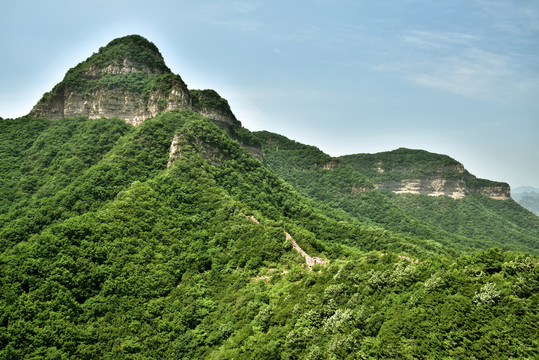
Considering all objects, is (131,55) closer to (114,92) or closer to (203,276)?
(114,92)

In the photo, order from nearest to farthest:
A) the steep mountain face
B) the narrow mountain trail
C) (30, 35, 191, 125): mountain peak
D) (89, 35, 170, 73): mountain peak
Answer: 1. the narrow mountain trail
2. (30, 35, 191, 125): mountain peak
3. (89, 35, 170, 73): mountain peak
4. the steep mountain face

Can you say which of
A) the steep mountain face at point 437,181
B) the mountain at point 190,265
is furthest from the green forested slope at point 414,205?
the mountain at point 190,265

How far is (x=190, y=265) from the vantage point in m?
44.3

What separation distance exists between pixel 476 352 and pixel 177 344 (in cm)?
2827

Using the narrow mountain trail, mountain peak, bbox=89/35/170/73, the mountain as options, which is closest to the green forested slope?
the mountain

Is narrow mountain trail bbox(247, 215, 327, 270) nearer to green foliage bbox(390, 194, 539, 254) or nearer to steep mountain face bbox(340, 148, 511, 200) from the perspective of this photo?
green foliage bbox(390, 194, 539, 254)

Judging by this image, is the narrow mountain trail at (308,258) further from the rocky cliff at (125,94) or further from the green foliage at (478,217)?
the green foliage at (478,217)

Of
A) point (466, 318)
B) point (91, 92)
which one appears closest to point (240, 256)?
point (466, 318)

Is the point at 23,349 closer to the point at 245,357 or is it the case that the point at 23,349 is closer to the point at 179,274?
the point at 179,274

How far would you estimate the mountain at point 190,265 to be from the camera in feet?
70.1

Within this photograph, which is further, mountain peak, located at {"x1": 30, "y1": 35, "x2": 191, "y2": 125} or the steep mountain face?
the steep mountain face

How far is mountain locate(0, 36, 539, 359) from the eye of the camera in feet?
70.1

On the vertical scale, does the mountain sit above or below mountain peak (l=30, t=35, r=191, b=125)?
below

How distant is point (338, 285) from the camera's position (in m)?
28.4
